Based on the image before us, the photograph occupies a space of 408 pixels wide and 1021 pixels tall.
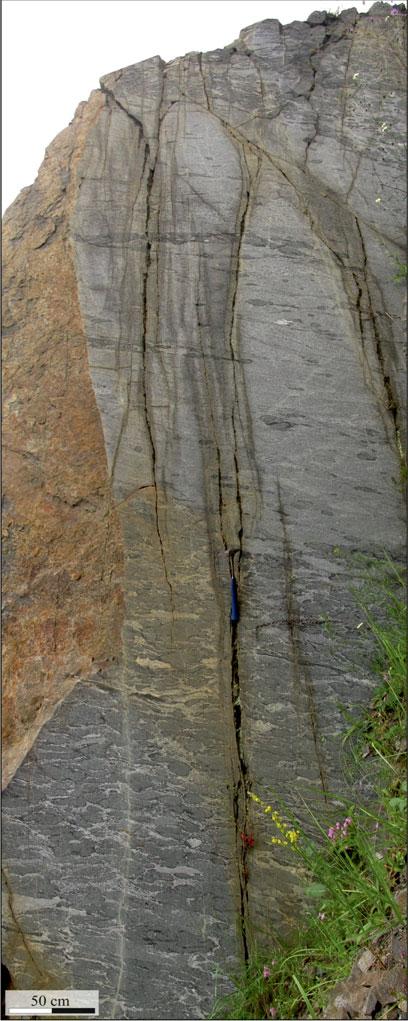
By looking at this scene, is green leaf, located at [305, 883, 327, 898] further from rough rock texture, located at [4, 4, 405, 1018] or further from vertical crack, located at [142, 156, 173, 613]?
vertical crack, located at [142, 156, 173, 613]

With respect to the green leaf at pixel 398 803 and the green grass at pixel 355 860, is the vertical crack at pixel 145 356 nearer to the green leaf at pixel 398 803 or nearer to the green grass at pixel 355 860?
the green grass at pixel 355 860

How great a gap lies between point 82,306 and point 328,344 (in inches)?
42.3

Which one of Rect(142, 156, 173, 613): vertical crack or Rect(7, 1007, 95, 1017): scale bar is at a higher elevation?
Rect(142, 156, 173, 613): vertical crack

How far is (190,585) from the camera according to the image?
3832 mm

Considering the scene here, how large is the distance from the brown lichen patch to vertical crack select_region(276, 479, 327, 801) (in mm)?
688

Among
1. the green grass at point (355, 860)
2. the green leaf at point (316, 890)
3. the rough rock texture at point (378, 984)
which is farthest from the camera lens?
the green leaf at point (316, 890)

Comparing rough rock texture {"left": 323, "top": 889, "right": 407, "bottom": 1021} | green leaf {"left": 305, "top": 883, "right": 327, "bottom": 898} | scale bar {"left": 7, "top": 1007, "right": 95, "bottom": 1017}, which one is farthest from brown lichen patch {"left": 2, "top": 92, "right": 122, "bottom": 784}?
rough rock texture {"left": 323, "top": 889, "right": 407, "bottom": 1021}

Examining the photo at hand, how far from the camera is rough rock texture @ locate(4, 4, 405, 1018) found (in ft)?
12.1

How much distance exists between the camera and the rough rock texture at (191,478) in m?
3.68

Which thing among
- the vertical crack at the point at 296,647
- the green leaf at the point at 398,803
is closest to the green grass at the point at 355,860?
the green leaf at the point at 398,803

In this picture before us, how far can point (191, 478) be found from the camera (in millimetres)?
3902

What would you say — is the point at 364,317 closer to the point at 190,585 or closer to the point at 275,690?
the point at 190,585

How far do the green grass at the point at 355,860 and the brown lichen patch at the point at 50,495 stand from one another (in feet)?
3.28

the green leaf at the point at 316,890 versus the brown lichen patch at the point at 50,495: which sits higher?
the brown lichen patch at the point at 50,495
